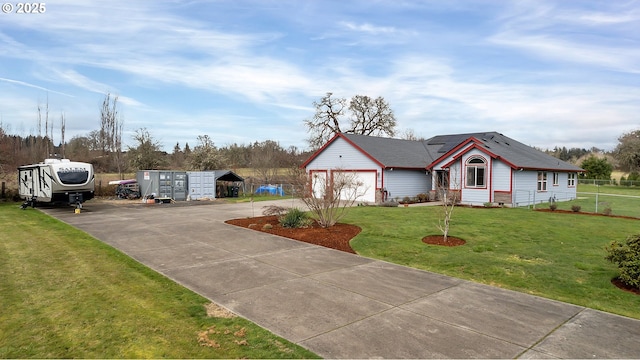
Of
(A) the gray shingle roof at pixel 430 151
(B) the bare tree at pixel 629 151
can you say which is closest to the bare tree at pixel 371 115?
(A) the gray shingle roof at pixel 430 151

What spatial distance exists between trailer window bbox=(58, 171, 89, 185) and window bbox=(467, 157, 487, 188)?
76.8 feet

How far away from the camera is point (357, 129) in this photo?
4903 cm

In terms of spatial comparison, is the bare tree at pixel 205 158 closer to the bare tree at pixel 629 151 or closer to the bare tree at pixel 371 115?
the bare tree at pixel 371 115

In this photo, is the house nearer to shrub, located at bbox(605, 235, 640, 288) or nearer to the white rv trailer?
the white rv trailer

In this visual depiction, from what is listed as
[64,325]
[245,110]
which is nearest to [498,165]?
[245,110]

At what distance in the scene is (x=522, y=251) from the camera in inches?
380

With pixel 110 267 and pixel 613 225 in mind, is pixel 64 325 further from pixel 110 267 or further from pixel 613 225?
pixel 613 225

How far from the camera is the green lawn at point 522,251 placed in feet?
22.6

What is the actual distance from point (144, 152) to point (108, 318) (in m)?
38.0

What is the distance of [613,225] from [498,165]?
8.71 m

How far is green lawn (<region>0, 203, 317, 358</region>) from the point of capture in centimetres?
427

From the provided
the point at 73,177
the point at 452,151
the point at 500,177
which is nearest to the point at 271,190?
the point at 73,177

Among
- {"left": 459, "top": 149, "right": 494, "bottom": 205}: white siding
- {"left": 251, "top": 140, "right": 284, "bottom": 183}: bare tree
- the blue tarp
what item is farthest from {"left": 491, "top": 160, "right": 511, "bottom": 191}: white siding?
{"left": 251, "top": 140, "right": 284, "bottom": 183}: bare tree

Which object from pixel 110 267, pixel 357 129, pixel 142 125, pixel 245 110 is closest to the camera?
pixel 110 267
